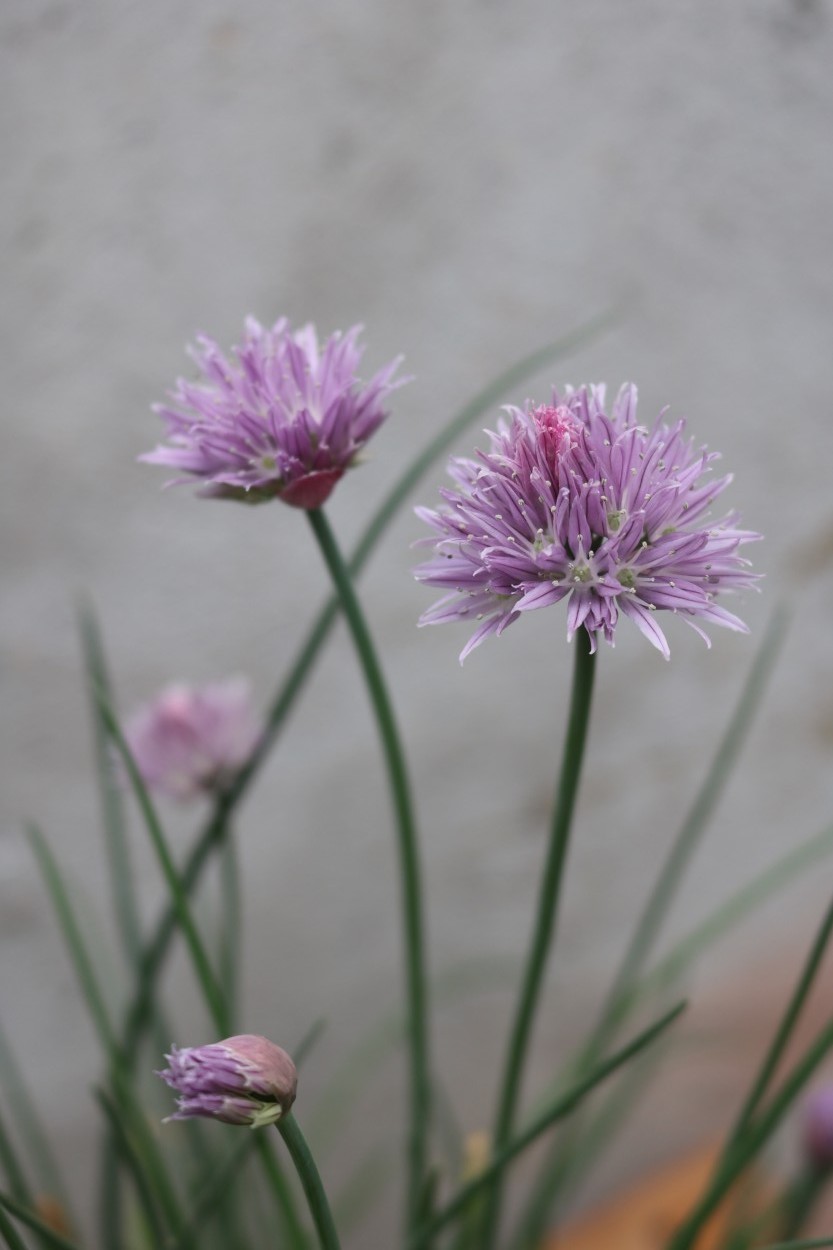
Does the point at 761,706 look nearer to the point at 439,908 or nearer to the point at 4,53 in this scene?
the point at 439,908

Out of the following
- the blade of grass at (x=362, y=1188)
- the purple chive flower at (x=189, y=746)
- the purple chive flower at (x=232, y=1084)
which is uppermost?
the purple chive flower at (x=189, y=746)

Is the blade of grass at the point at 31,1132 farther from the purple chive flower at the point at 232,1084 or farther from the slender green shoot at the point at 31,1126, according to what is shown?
the purple chive flower at the point at 232,1084

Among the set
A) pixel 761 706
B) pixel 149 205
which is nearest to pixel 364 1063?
pixel 761 706

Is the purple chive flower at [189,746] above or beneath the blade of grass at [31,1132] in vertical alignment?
above

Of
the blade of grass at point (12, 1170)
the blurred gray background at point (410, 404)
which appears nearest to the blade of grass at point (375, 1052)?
the blurred gray background at point (410, 404)

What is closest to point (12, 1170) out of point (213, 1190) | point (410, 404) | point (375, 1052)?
point (213, 1190)

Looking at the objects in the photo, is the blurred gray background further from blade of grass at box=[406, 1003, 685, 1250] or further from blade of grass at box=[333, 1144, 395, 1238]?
blade of grass at box=[406, 1003, 685, 1250]
